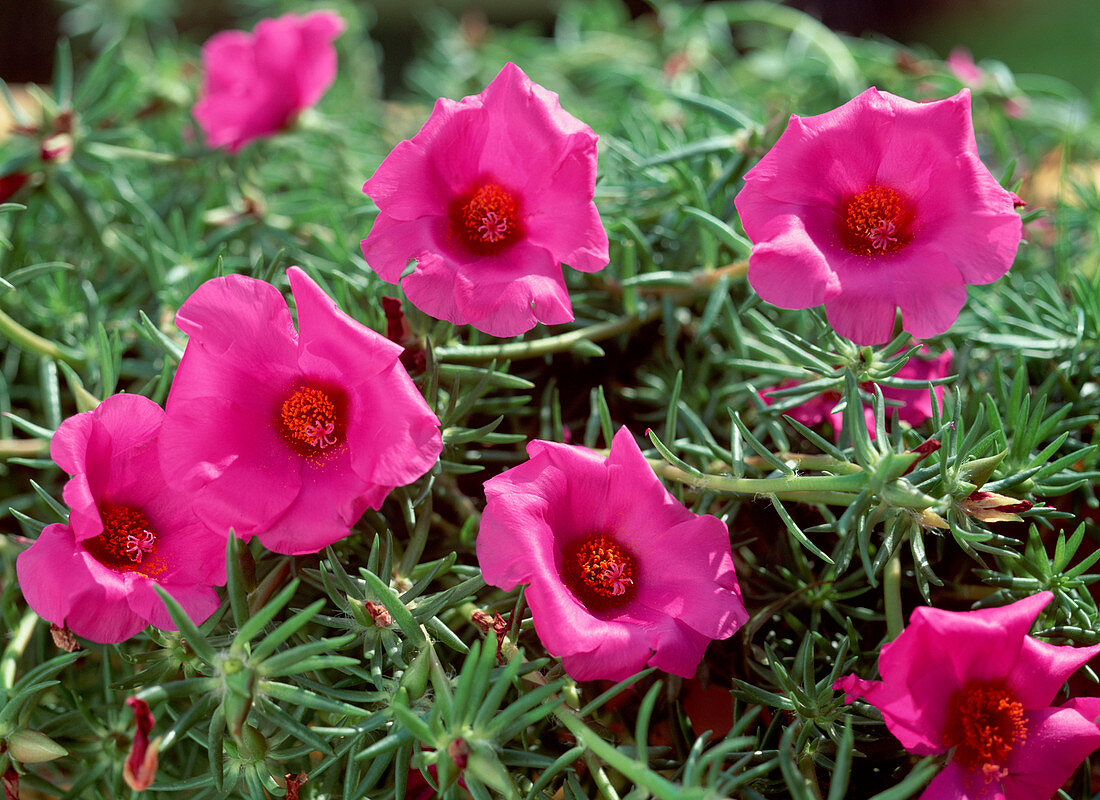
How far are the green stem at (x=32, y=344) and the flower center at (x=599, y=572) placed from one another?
0.45 metres

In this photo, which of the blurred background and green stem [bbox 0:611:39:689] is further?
the blurred background

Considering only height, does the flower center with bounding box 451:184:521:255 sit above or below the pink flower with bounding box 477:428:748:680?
above

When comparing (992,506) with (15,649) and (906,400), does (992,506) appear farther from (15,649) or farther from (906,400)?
(15,649)

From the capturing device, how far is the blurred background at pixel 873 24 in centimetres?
275

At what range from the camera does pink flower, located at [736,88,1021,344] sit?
526mm

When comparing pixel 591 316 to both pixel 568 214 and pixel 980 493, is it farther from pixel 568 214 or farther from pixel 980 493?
pixel 980 493

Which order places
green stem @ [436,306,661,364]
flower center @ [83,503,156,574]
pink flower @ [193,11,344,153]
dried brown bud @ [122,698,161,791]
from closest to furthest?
dried brown bud @ [122,698,161,791] → flower center @ [83,503,156,574] → green stem @ [436,306,661,364] → pink flower @ [193,11,344,153]

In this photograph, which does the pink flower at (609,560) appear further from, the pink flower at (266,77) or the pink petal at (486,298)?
the pink flower at (266,77)

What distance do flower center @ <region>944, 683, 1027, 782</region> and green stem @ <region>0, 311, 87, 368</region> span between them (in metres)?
0.68

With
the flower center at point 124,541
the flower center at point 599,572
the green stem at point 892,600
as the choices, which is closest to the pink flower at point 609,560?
the flower center at point 599,572

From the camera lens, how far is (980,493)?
53cm

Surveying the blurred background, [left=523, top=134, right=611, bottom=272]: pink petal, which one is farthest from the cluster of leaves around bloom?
the blurred background

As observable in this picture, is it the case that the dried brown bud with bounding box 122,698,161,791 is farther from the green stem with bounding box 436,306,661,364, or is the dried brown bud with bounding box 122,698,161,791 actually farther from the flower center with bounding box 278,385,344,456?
the green stem with bounding box 436,306,661,364

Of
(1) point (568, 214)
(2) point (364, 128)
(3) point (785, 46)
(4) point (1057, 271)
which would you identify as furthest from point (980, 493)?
(3) point (785, 46)
